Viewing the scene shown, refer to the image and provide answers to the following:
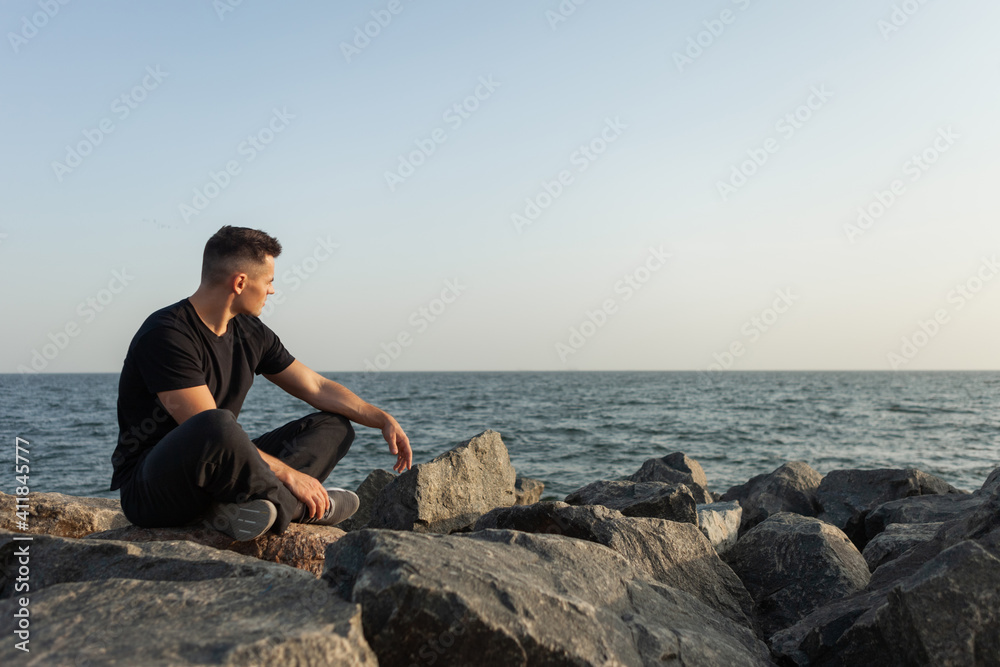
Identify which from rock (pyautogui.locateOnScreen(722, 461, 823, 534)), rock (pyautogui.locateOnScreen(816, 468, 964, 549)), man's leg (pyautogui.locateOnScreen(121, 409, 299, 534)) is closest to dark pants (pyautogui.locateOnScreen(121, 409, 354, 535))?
man's leg (pyautogui.locateOnScreen(121, 409, 299, 534))

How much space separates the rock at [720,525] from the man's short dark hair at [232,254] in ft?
10.8

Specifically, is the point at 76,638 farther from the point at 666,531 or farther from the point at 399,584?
the point at 666,531

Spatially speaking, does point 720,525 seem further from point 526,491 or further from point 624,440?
point 624,440

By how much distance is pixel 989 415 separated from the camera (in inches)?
1130

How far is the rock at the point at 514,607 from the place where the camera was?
2.08 metres

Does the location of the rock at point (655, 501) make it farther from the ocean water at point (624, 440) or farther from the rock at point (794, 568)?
the ocean water at point (624, 440)

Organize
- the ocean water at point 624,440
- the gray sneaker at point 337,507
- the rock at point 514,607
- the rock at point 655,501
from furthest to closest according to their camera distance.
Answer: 1. the ocean water at point 624,440
2. the rock at point 655,501
3. the gray sneaker at point 337,507
4. the rock at point 514,607

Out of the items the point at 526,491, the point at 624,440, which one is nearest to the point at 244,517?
the point at 526,491

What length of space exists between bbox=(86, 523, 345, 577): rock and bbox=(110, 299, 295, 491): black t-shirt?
1.17 feet

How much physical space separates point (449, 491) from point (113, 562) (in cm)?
323

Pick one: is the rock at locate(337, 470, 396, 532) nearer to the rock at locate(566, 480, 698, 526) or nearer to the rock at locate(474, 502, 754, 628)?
the rock at locate(566, 480, 698, 526)

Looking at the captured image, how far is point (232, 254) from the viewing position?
3768 millimetres

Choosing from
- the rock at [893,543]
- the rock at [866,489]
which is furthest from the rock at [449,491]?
the rock at [866,489]

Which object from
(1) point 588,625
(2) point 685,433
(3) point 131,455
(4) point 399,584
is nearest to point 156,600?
(4) point 399,584
